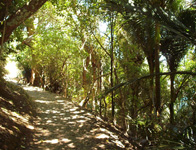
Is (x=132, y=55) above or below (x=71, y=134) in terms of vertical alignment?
above

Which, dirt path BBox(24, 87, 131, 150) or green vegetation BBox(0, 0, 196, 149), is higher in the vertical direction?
green vegetation BBox(0, 0, 196, 149)

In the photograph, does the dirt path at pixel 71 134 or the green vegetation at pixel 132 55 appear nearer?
the green vegetation at pixel 132 55

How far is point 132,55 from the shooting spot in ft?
32.2

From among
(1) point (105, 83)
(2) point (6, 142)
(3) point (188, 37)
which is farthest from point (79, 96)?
(3) point (188, 37)

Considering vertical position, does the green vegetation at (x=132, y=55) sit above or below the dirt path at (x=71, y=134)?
above

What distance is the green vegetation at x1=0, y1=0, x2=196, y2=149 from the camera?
11.7 ft

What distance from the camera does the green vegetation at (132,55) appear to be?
11.7ft

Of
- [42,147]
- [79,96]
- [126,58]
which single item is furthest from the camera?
[79,96]

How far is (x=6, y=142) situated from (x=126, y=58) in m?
7.05

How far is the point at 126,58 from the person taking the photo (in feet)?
31.2

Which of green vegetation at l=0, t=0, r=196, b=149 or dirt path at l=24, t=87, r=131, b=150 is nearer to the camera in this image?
green vegetation at l=0, t=0, r=196, b=149

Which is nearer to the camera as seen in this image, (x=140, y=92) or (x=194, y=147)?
(x=194, y=147)

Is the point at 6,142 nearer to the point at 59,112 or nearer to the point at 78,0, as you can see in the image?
the point at 59,112

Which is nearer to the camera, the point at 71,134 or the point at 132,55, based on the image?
the point at 71,134
